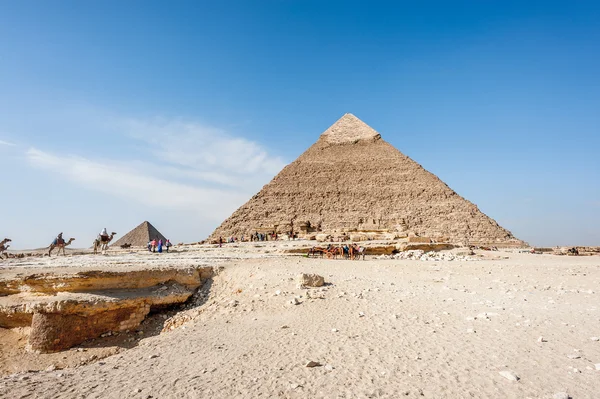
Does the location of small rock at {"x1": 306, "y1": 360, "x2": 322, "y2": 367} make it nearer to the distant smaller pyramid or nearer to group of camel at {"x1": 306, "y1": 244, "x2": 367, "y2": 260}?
group of camel at {"x1": 306, "y1": 244, "x2": 367, "y2": 260}

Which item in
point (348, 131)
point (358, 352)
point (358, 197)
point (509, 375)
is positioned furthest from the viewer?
point (348, 131)

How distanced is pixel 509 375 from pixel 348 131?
75.8m

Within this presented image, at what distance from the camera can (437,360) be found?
335cm

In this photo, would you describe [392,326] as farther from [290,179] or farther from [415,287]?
[290,179]

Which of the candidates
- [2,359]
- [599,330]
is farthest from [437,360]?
[2,359]

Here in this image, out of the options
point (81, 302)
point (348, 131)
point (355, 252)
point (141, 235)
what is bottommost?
point (81, 302)

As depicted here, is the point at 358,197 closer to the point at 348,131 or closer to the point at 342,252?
the point at 348,131

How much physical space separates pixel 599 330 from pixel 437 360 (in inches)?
90.6

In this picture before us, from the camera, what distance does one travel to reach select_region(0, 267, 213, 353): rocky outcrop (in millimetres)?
5480

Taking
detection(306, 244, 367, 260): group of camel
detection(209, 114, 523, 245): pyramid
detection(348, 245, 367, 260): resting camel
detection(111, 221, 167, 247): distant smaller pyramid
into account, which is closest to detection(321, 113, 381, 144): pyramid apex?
detection(209, 114, 523, 245): pyramid

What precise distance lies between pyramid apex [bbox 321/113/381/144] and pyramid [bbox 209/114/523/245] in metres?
0.21

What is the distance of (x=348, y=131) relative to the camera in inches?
3014

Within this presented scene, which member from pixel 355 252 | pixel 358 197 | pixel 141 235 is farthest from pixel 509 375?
pixel 358 197

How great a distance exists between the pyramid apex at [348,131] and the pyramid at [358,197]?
21cm
